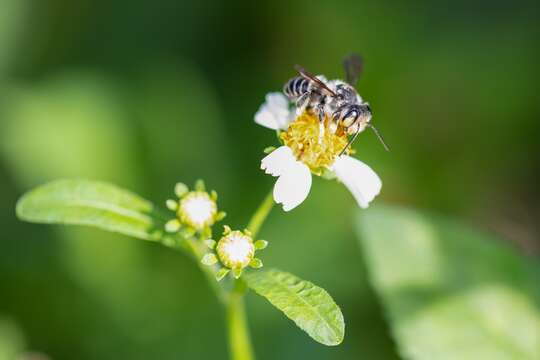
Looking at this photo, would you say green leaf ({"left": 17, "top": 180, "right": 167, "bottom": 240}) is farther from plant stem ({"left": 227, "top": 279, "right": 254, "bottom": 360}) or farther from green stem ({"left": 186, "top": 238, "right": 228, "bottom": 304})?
plant stem ({"left": 227, "top": 279, "right": 254, "bottom": 360})

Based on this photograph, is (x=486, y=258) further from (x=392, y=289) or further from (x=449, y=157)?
(x=449, y=157)

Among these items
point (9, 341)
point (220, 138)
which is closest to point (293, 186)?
point (9, 341)

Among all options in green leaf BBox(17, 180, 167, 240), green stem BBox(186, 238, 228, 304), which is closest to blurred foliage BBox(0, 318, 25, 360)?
green leaf BBox(17, 180, 167, 240)

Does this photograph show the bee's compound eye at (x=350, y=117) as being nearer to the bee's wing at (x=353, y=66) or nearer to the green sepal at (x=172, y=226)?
the bee's wing at (x=353, y=66)

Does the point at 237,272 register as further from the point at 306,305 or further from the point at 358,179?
the point at 358,179

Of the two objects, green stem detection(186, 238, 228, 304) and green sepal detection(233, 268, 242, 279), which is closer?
green sepal detection(233, 268, 242, 279)

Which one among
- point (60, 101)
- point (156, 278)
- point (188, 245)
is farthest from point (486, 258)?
point (60, 101)

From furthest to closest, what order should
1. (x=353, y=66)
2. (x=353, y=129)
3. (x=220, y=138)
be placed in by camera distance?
1. (x=220, y=138)
2. (x=353, y=66)
3. (x=353, y=129)

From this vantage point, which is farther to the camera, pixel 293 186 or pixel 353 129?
pixel 353 129
